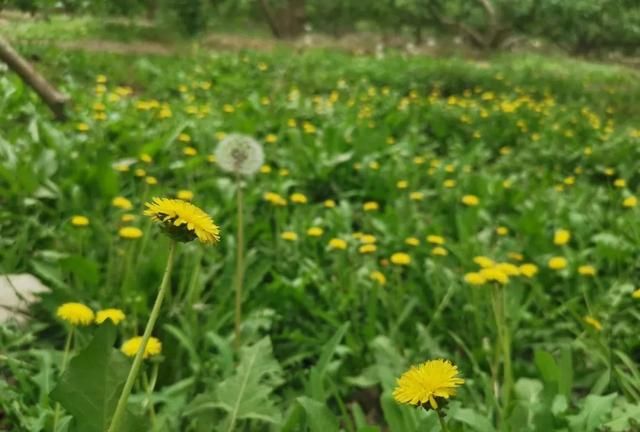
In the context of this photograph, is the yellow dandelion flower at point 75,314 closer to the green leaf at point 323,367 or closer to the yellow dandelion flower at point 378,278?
the green leaf at point 323,367

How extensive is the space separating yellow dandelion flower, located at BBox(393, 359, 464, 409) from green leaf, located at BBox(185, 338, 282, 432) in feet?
2.52

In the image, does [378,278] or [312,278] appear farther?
[312,278]

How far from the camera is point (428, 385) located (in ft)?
2.86

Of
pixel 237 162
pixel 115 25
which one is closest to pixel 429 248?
pixel 237 162

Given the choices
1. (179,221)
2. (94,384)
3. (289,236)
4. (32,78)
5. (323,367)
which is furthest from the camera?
(32,78)

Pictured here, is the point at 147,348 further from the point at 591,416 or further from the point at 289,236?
the point at 289,236

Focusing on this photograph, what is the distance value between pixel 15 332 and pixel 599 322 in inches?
69.2

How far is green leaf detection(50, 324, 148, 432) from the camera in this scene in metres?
1.13

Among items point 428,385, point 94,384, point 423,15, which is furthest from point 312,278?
point 423,15

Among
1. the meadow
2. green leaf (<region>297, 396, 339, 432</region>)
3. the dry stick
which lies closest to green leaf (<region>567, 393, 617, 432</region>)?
the meadow

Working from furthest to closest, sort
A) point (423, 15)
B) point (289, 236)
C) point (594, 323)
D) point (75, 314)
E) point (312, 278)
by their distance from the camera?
1. point (423, 15)
2. point (289, 236)
3. point (312, 278)
4. point (594, 323)
5. point (75, 314)

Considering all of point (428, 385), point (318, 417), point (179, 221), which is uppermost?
point (179, 221)

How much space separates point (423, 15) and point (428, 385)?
20.3 m

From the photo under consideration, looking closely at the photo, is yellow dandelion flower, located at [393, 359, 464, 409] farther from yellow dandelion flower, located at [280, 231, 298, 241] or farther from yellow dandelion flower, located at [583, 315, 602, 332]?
yellow dandelion flower, located at [280, 231, 298, 241]
